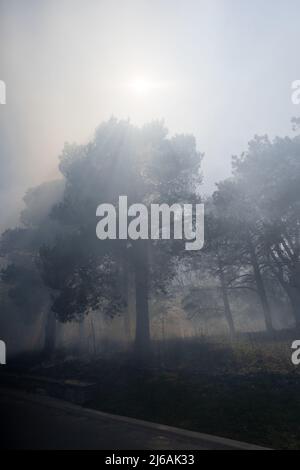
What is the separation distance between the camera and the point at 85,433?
357 inches

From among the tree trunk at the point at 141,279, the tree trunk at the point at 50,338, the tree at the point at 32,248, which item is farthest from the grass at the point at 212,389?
the tree at the point at 32,248

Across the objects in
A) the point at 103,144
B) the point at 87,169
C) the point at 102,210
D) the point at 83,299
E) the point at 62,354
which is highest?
the point at 103,144

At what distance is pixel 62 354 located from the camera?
23.7 metres

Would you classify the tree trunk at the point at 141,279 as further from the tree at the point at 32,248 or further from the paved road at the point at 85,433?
the tree at the point at 32,248

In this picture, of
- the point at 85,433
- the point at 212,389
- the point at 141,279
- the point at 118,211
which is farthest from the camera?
the point at 141,279

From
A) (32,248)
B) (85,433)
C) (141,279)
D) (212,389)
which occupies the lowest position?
(85,433)

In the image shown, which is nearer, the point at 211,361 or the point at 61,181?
the point at 211,361

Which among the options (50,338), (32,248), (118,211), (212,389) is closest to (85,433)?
(212,389)

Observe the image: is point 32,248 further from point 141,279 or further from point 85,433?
point 85,433
